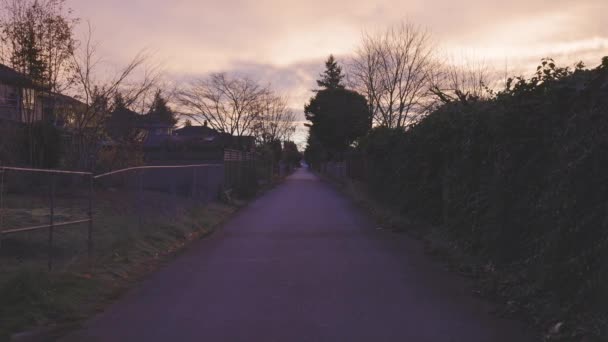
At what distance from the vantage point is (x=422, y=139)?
16.2 metres

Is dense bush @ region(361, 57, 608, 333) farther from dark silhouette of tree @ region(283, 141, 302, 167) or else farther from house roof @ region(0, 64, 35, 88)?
dark silhouette of tree @ region(283, 141, 302, 167)

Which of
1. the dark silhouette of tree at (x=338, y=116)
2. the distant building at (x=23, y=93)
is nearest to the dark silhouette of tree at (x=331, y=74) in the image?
the dark silhouette of tree at (x=338, y=116)

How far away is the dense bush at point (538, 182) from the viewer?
6.64 metres

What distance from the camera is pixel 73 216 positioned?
46.5ft

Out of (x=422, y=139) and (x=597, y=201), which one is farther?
(x=422, y=139)

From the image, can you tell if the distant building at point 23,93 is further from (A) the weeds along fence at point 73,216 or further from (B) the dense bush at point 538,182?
(B) the dense bush at point 538,182

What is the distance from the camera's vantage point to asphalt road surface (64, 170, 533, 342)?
6.73 m

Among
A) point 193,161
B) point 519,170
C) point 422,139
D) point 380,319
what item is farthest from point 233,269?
point 193,161

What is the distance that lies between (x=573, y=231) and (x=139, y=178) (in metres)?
10.1

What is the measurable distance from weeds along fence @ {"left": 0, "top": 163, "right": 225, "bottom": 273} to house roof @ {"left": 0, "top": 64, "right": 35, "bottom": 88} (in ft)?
16.4

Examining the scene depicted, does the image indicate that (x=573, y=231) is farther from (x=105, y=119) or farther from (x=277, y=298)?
(x=105, y=119)

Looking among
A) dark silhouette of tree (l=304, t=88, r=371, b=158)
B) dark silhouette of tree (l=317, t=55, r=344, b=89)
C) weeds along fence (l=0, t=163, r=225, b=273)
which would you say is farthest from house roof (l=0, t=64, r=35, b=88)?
dark silhouette of tree (l=317, t=55, r=344, b=89)

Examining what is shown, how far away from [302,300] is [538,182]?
348 centimetres

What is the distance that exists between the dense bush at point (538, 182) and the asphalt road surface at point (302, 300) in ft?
2.49
